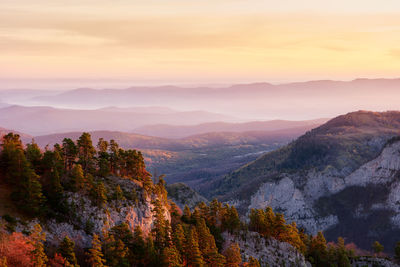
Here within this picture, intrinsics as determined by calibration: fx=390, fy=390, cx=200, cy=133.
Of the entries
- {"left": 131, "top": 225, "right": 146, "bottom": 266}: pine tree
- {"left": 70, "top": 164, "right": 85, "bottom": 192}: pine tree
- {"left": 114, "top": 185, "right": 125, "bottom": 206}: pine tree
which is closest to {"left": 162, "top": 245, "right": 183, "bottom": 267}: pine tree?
{"left": 131, "top": 225, "right": 146, "bottom": 266}: pine tree

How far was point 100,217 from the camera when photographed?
2982 inches

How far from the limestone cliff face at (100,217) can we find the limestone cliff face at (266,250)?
33.5 m

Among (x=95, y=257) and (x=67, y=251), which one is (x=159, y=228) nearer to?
(x=95, y=257)

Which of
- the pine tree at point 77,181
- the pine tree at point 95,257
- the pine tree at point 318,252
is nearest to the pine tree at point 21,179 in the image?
the pine tree at point 77,181

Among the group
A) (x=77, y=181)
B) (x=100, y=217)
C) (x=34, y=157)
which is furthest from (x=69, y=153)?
(x=100, y=217)

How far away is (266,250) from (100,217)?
5916 centimetres

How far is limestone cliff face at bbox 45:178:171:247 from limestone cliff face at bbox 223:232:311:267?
33.5 metres

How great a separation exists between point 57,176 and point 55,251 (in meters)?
16.7

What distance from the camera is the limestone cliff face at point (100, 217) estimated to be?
69.9 m

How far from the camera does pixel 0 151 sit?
79.1m

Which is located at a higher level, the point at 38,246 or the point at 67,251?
the point at 38,246

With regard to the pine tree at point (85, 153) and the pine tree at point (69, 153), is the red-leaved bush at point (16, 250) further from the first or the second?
the pine tree at point (85, 153)

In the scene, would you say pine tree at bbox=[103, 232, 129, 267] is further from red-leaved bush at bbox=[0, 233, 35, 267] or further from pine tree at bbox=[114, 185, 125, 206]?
red-leaved bush at bbox=[0, 233, 35, 267]

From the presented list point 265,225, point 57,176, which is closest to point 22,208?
point 57,176
